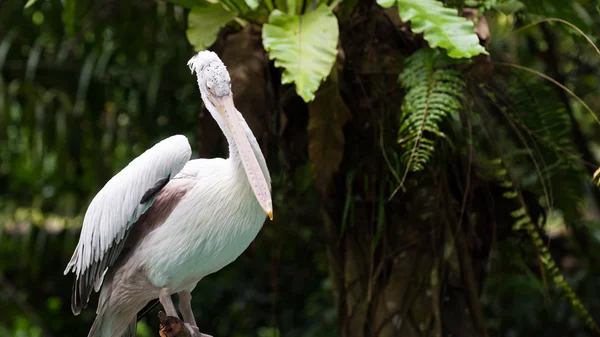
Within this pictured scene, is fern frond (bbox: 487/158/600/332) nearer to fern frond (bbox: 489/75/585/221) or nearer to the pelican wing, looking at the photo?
fern frond (bbox: 489/75/585/221)

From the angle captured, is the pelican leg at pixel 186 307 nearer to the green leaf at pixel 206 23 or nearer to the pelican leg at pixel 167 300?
the pelican leg at pixel 167 300

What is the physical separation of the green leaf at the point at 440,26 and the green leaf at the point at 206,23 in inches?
19.4

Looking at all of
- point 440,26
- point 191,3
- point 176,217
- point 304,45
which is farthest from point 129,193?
point 440,26

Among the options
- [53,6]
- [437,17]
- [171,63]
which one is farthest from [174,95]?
[437,17]

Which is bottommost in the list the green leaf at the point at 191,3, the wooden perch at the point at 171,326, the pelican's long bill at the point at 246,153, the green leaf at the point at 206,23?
the wooden perch at the point at 171,326

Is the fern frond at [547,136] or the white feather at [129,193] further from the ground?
the white feather at [129,193]

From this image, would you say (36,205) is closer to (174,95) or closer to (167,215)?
(174,95)

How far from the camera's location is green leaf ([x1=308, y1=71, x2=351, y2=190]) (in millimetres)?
2299

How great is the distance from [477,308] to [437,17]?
1025mm

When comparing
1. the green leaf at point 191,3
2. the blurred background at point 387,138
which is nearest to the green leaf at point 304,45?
the blurred background at point 387,138

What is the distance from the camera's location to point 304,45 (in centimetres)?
208

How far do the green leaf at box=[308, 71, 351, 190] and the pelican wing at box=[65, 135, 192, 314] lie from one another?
0.59m

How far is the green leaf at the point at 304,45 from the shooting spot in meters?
2.02

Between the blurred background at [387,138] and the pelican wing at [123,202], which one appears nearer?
the pelican wing at [123,202]
